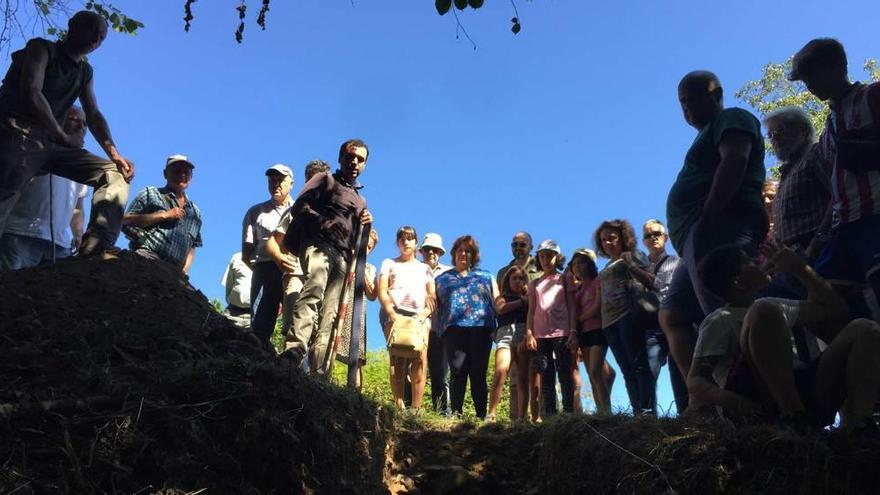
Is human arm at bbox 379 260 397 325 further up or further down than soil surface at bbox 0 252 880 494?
further up

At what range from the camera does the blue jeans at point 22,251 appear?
546 cm

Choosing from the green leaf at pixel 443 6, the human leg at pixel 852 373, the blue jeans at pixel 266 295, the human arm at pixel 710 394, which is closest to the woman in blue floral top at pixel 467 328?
the blue jeans at pixel 266 295

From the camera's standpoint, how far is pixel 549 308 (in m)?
7.02

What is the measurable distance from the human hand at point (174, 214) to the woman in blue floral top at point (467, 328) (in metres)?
2.72

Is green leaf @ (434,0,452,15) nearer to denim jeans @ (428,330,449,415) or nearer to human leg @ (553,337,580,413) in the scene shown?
human leg @ (553,337,580,413)

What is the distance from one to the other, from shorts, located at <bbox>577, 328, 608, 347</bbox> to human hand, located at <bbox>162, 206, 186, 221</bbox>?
12.7 feet

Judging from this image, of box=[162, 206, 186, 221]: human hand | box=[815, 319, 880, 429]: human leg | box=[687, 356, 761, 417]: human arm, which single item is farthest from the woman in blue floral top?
box=[815, 319, 880, 429]: human leg

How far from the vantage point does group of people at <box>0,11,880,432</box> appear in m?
3.91

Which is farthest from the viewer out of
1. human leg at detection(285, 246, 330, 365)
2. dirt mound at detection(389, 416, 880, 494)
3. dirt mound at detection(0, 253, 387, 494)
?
human leg at detection(285, 246, 330, 365)

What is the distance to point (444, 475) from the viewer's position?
4.30 metres

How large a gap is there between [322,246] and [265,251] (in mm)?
1040

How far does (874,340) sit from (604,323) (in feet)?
9.82

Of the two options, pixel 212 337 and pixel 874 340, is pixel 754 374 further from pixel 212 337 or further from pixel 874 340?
pixel 212 337

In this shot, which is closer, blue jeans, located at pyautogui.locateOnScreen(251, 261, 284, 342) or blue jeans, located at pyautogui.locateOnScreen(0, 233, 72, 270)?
→ blue jeans, located at pyautogui.locateOnScreen(0, 233, 72, 270)
